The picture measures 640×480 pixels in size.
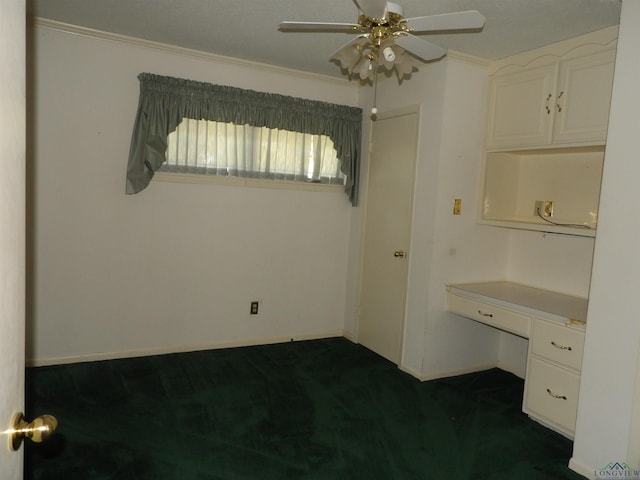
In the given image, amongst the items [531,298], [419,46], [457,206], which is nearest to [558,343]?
[531,298]

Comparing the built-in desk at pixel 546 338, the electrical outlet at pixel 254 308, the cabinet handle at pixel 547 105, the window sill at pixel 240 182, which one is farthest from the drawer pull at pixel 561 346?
the electrical outlet at pixel 254 308

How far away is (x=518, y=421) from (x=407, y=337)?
3.39 ft

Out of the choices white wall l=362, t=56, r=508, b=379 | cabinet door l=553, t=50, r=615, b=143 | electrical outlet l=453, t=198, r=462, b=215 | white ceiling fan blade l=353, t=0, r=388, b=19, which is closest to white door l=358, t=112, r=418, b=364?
white wall l=362, t=56, r=508, b=379

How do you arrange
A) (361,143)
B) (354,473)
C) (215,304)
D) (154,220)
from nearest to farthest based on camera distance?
(354,473) → (154,220) → (215,304) → (361,143)

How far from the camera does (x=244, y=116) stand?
389 centimetres

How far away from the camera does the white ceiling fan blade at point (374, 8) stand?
1917 mm

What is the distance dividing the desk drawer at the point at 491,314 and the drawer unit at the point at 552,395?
225mm

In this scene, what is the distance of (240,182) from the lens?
4004mm

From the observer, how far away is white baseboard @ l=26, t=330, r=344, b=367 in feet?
11.5

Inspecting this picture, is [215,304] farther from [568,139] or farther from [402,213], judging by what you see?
[568,139]

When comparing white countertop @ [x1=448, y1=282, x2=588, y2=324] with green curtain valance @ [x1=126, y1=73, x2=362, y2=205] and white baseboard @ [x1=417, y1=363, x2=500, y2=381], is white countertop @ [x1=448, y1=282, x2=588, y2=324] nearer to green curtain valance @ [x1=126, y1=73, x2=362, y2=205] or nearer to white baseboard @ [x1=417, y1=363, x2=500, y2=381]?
white baseboard @ [x1=417, y1=363, x2=500, y2=381]

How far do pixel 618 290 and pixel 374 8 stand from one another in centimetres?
180

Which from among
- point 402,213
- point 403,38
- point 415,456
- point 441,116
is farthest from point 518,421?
point 403,38

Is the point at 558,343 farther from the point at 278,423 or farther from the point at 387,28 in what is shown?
the point at 387,28
